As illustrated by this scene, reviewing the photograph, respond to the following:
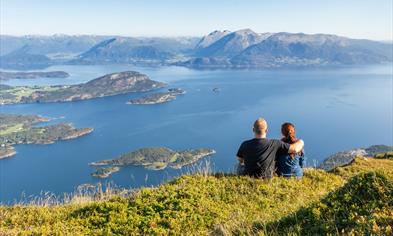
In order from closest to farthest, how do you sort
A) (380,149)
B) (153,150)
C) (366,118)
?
(380,149), (153,150), (366,118)

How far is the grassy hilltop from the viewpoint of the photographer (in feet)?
17.1

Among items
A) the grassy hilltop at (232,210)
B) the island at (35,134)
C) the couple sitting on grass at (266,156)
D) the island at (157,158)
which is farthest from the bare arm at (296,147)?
the island at (35,134)

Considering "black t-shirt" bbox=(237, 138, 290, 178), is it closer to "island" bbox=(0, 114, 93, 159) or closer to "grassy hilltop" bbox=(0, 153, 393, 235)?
"grassy hilltop" bbox=(0, 153, 393, 235)

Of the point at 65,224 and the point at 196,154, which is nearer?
the point at 65,224

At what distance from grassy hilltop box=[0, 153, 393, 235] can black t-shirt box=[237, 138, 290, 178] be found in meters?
0.42

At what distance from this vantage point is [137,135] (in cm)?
15975

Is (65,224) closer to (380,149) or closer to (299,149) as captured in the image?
(299,149)

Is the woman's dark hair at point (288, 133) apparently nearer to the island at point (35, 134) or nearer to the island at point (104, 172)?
the island at point (104, 172)

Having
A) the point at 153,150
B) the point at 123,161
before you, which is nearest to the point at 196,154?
the point at 153,150

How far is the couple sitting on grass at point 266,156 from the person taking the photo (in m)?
10.5

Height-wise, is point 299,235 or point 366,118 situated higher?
point 299,235

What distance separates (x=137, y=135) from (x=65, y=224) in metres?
154

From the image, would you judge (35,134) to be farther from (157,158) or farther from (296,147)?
(296,147)

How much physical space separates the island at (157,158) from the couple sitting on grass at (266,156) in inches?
4186
